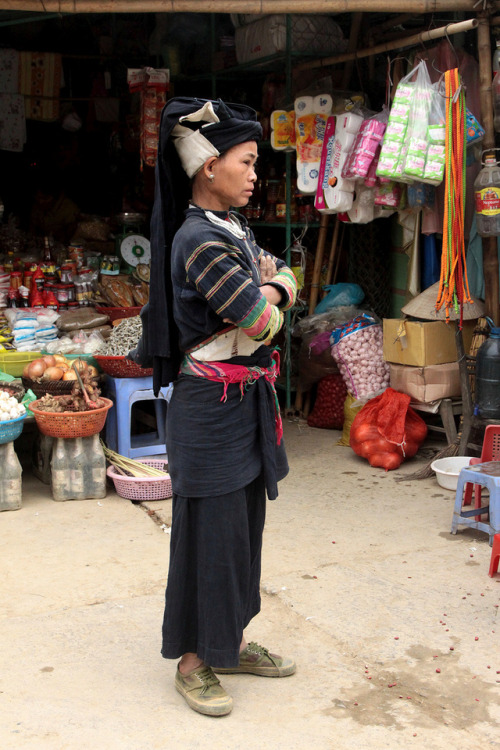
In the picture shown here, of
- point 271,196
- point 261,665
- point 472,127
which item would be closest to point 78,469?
point 261,665

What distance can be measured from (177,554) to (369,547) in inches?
65.2

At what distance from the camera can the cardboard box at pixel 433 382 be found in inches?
212

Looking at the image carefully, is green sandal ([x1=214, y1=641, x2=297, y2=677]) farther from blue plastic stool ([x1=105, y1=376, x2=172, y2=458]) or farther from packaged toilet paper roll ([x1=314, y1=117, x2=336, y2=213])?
packaged toilet paper roll ([x1=314, y1=117, x2=336, y2=213])

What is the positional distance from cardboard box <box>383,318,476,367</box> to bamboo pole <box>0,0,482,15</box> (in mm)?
1830

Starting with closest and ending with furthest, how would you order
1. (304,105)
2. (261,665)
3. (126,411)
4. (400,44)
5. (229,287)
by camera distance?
(229,287)
(261,665)
(400,44)
(126,411)
(304,105)

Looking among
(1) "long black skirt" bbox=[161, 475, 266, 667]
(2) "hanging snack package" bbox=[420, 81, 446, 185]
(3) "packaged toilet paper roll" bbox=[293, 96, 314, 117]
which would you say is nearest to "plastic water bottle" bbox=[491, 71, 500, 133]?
(2) "hanging snack package" bbox=[420, 81, 446, 185]

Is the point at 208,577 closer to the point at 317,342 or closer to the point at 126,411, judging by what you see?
the point at 126,411

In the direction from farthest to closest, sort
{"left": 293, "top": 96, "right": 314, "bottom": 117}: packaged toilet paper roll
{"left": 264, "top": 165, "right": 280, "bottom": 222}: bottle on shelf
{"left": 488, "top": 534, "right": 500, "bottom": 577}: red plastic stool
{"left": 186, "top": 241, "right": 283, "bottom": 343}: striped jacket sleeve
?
1. {"left": 264, "top": 165, "right": 280, "bottom": 222}: bottle on shelf
2. {"left": 293, "top": 96, "right": 314, "bottom": 117}: packaged toilet paper roll
3. {"left": 488, "top": 534, "right": 500, "bottom": 577}: red plastic stool
4. {"left": 186, "top": 241, "right": 283, "bottom": 343}: striped jacket sleeve

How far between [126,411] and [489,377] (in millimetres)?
2157

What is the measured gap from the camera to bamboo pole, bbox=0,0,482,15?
455 centimetres

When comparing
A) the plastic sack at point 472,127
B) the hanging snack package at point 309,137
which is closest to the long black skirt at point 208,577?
the plastic sack at point 472,127

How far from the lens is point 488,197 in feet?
15.2

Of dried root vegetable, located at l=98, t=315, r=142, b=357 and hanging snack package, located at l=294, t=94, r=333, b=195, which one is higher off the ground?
hanging snack package, located at l=294, t=94, r=333, b=195

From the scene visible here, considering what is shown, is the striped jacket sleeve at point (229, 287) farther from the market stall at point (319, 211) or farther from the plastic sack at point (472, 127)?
the plastic sack at point (472, 127)
